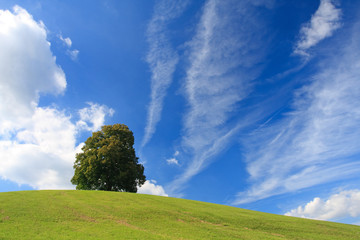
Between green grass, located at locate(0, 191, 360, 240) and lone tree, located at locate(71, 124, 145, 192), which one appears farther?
lone tree, located at locate(71, 124, 145, 192)

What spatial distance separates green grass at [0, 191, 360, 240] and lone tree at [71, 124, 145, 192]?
13.5 metres

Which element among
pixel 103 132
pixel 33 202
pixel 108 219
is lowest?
pixel 108 219

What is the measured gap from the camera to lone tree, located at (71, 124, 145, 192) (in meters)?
45.2

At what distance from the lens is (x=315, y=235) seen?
24.6m

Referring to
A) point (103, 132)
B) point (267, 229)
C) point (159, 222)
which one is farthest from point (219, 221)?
point (103, 132)

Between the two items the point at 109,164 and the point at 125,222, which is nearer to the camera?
the point at 125,222

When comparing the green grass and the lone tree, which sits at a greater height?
the lone tree

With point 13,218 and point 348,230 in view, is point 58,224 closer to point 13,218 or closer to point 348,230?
point 13,218

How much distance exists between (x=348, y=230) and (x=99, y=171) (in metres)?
44.3

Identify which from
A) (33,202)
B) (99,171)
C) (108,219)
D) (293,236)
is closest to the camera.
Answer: (108,219)

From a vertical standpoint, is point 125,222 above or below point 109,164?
below

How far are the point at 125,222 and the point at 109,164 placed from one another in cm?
2606

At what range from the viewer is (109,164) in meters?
45.9

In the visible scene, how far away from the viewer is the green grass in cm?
1830
